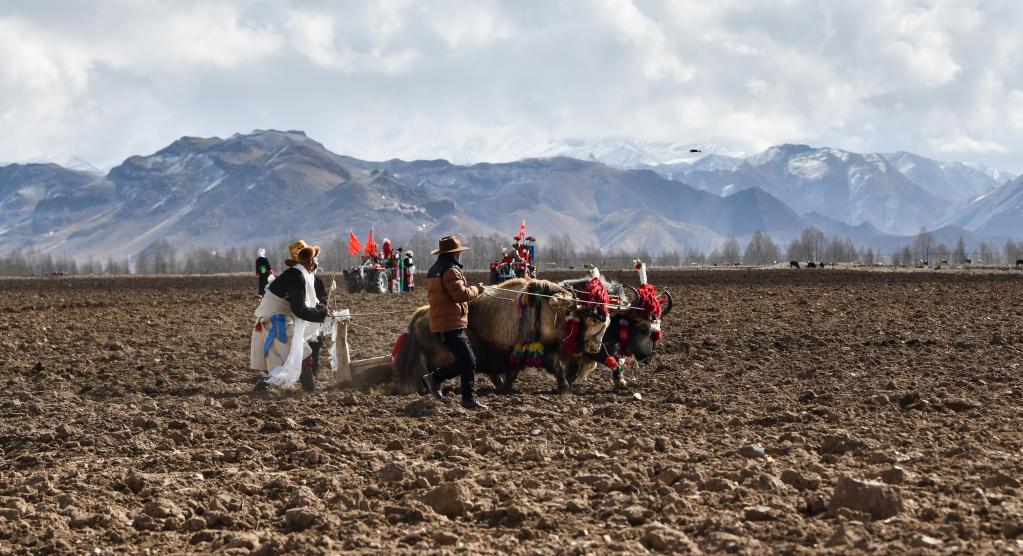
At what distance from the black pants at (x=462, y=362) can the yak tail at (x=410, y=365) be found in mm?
530

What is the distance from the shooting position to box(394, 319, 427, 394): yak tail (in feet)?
38.0

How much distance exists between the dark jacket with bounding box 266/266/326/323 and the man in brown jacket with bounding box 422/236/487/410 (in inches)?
58.5

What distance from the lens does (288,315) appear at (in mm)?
11680

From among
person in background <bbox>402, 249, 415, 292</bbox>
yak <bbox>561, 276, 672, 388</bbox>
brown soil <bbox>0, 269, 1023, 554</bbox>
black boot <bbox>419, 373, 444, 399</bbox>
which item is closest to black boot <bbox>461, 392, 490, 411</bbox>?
brown soil <bbox>0, 269, 1023, 554</bbox>

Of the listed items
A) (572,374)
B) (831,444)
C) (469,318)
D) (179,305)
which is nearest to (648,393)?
(572,374)

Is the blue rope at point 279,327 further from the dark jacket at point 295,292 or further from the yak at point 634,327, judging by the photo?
the yak at point 634,327

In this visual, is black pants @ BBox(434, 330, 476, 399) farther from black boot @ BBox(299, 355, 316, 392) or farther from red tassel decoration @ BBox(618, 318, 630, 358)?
red tassel decoration @ BBox(618, 318, 630, 358)

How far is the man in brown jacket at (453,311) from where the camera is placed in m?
10.7

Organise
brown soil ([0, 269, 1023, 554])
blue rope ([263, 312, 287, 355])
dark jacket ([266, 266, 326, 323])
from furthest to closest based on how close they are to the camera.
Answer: blue rope ([263, 312, 287, 355])
dark jacket ([266, 266, 326, 323])
brown soil ([0, 269, 1023, 554])

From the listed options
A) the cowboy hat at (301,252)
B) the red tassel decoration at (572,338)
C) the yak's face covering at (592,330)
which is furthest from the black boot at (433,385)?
the cowboy hat at (301,252)

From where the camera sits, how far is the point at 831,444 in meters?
7.91

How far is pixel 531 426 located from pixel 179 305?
69.9ft

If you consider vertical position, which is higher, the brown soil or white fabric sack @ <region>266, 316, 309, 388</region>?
white fabric sack @ <region>266, 316, 309, 388</region>

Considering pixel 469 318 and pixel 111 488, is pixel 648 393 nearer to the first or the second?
pixel 469 318
